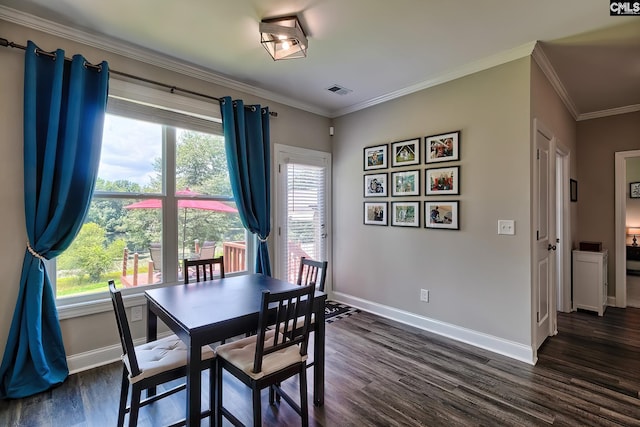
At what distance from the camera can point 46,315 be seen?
2.32 metres

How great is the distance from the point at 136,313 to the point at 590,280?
543cm

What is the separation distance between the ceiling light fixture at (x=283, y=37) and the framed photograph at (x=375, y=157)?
173 cm

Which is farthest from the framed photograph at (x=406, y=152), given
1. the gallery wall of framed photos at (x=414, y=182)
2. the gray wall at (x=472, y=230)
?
the gray wall at (x=472, y=230)

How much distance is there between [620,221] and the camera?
423 centimetres

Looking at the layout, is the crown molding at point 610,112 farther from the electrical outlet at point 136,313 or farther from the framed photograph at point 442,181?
the electrical outlet at point 136,313

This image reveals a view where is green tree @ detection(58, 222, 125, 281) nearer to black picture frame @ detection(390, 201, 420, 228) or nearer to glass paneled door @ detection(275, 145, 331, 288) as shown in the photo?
glass paneled door @ detection(275, 145, 331, 288)

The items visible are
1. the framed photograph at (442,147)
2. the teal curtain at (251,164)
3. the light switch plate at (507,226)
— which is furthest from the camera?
the teal curtain at (251,164)

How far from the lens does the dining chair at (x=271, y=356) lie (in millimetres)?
1646

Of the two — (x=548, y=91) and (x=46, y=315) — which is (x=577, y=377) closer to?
(x=548, y=91)

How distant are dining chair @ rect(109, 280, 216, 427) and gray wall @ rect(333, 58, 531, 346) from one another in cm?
248

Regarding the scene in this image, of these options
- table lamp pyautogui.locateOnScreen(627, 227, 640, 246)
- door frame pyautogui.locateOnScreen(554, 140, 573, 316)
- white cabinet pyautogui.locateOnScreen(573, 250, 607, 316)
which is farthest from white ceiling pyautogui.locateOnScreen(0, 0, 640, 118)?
table lamp pyautogui.locateOnScreen(627, 227, 640, 246)

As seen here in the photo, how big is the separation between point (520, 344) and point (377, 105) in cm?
306

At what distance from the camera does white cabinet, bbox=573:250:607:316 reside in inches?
154

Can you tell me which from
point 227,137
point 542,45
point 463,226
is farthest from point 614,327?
point 227,137
